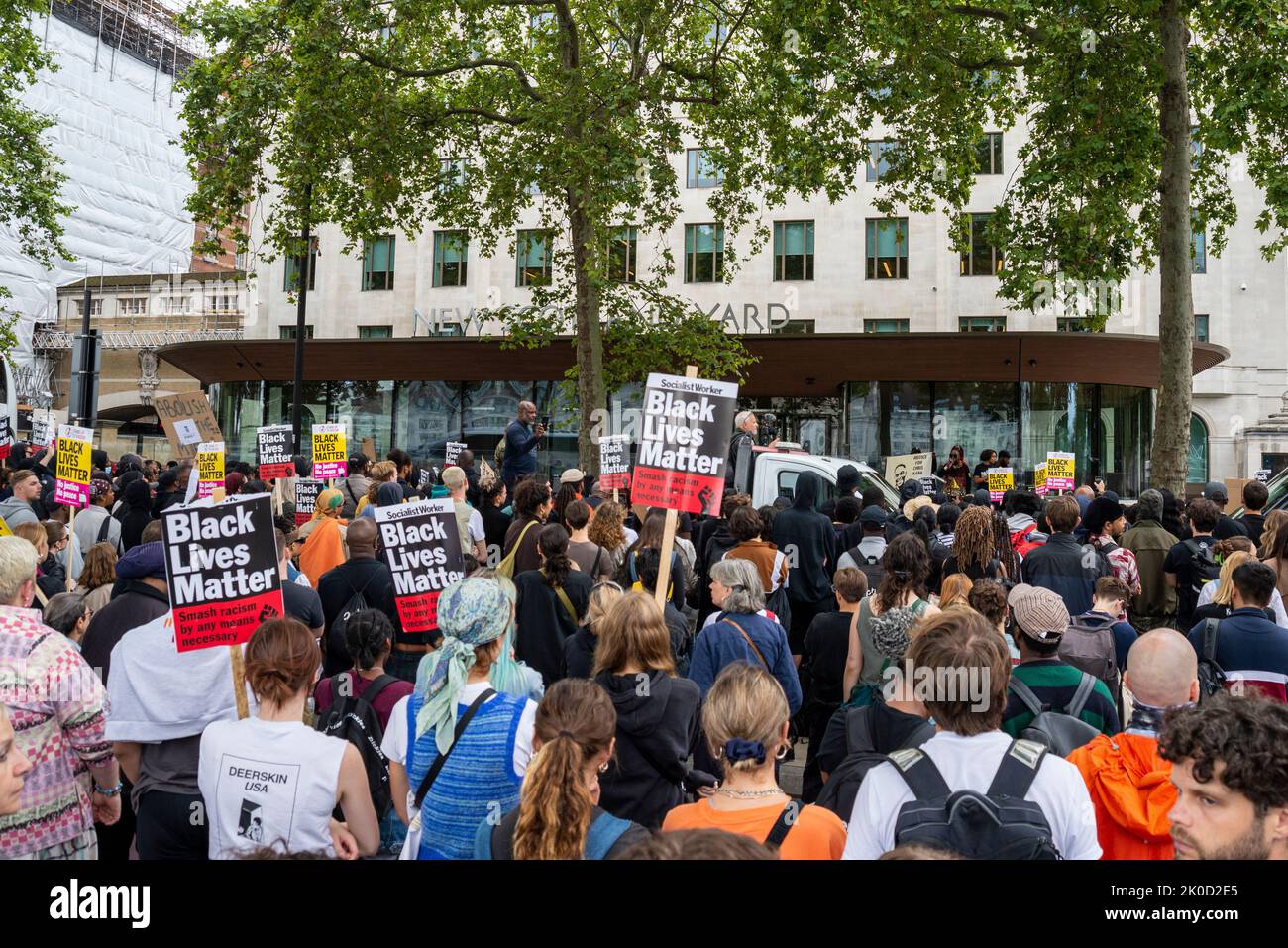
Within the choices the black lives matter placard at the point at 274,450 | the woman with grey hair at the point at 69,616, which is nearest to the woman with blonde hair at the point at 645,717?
the woman with grey hair at the point at 69,616

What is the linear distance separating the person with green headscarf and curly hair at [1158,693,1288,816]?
1.91 m

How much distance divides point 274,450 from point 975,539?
9556 mm

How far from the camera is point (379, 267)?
3566 centimetres

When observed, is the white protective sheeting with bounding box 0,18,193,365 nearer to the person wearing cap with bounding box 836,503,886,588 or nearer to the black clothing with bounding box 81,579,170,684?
the person wearing cap with bounding box 836,503,886,588

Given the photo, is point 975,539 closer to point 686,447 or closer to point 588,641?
point 686,447

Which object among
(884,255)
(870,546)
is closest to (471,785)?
(870,546)

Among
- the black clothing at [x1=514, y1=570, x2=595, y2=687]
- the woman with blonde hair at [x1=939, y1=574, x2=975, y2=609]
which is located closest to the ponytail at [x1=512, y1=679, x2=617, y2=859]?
the black clothing at [x1=514, y1=570, x2=595, y2=687]

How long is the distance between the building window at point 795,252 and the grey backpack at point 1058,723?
2914cm

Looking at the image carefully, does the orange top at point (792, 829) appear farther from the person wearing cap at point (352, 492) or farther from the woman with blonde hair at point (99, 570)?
the person wearing cap at point (352, 492)

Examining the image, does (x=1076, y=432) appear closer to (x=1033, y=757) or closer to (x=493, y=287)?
(x=493, y=287)

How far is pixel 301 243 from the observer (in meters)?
19.1

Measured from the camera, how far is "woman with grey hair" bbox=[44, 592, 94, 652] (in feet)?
18.1

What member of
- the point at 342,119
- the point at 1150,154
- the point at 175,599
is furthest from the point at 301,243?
the point at 175,599

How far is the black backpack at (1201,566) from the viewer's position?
326 inches
